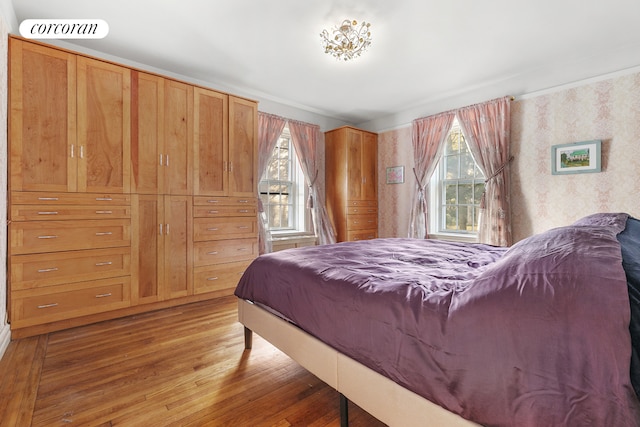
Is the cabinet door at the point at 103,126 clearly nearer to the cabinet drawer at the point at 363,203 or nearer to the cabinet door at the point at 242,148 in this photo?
the cabinet door at the point at 242,148

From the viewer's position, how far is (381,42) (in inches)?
113

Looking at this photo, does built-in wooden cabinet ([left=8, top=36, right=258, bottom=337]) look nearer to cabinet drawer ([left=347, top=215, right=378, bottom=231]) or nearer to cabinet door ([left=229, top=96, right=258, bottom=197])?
cabinet door ([left=229, top=96, right=258, bottom=197])

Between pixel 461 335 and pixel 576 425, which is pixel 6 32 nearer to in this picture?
pixel 461 335

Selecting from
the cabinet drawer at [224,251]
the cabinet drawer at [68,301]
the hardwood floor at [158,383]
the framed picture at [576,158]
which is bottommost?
the hardwood floor at [158,383]

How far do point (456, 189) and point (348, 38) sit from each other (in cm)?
276

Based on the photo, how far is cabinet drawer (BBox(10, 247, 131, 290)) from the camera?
7.58ft

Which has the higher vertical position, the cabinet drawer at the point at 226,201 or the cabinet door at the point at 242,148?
the cabinet door at the point at 242,148

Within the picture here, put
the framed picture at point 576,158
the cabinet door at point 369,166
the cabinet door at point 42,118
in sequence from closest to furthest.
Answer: the cabinet door at point 42,118
the framed picture at point 576,158
the cabinet door at point 369,166

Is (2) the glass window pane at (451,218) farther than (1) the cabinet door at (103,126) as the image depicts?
Yes

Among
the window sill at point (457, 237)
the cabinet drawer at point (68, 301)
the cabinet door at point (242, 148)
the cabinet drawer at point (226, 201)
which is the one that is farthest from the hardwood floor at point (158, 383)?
the window sill at point (457, 237)

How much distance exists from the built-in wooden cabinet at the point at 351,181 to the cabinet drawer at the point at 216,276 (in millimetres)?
1898

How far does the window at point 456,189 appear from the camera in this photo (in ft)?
13.6

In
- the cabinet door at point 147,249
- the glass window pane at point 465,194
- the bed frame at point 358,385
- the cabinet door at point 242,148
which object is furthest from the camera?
the glass window pane at point 465,194

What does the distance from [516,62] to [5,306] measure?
5.29m
